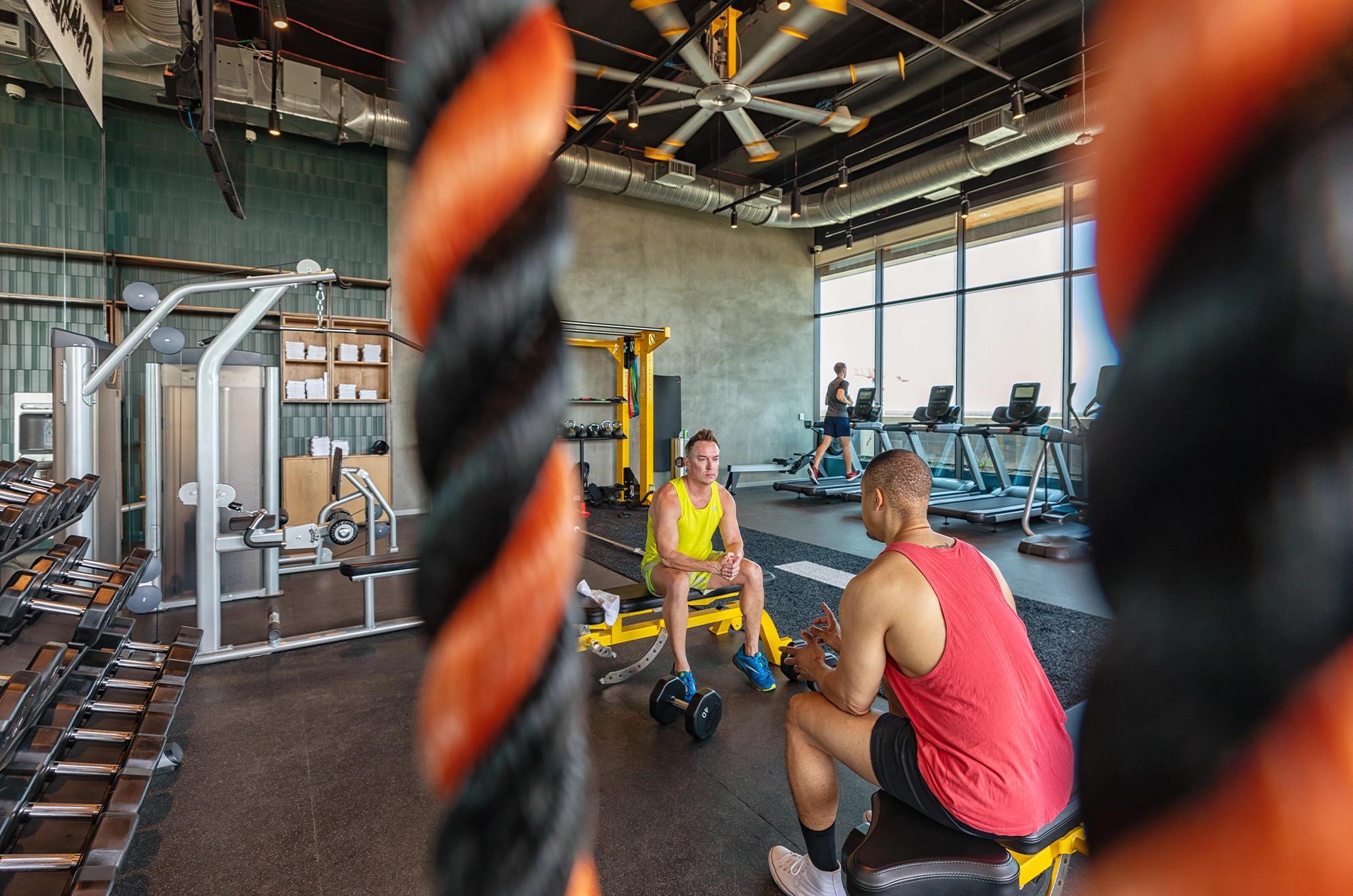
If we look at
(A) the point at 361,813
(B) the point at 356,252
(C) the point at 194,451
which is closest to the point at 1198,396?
(A) the point at 361,813

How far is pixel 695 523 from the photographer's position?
3109mm

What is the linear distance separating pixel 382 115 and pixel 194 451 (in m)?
3.65

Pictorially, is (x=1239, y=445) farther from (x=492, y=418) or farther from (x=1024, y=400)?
(x=1024, y=400)

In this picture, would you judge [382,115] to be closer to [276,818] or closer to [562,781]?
[276,818]

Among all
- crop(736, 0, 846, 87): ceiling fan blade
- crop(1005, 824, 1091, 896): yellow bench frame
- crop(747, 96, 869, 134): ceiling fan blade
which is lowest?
crop(1005, 824, 1091, 896): yellow bench frame

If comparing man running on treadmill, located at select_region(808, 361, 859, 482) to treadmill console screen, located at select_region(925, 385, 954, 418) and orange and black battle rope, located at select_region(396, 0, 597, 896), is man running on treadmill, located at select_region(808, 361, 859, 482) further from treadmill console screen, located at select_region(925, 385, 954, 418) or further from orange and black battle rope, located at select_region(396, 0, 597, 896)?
orange and black battle rope, located at select_region(396, 0, 597, 896)

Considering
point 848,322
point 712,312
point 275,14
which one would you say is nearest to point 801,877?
point 275,14

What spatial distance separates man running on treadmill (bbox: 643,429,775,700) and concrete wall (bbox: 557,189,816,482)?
5.60 m

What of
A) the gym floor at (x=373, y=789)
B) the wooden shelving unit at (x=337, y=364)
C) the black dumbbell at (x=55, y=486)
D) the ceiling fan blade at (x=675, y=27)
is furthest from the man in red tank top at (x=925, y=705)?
the wooden shelving unit at (x=337, y=364)

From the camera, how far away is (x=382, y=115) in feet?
20.1

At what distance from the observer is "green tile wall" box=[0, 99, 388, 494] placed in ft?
15.5

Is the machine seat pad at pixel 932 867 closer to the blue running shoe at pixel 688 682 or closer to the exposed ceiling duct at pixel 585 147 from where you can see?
the blue running shoe at pixel 688 682

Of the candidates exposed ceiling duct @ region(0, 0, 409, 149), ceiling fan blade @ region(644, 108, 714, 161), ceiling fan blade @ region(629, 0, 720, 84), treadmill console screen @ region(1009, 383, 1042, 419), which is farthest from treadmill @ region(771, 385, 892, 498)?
exposed ceiling duct @ region(0, 0, 409, 149)

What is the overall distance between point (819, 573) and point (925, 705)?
329 cm
